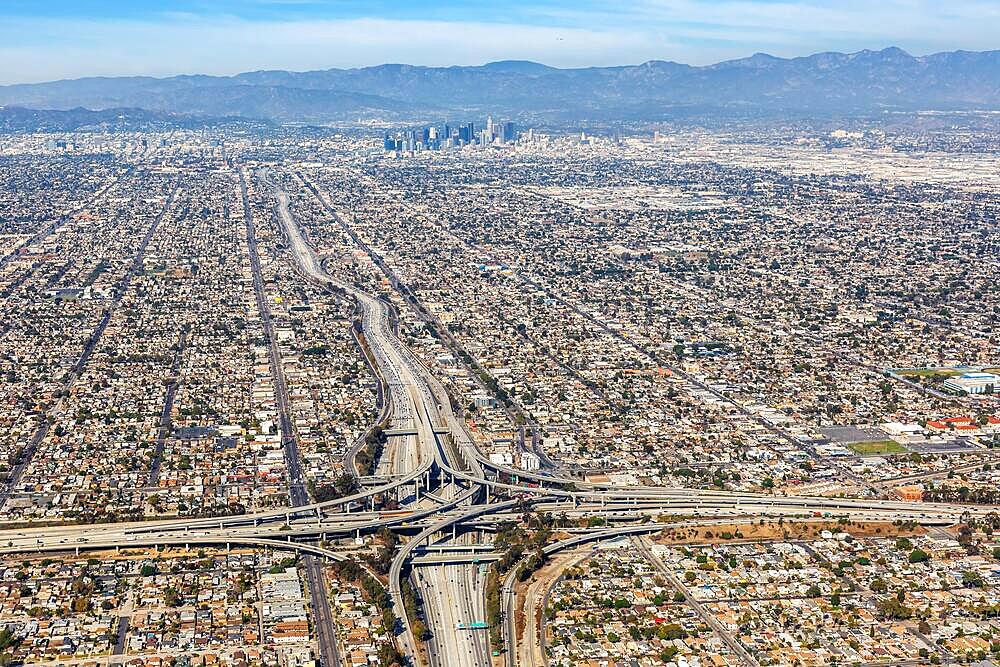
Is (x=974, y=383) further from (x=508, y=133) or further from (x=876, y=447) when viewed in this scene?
(x=508, y=133)

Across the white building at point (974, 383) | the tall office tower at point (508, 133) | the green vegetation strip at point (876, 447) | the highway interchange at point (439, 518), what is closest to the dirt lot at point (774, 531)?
the highway interchange at point (439, 518)

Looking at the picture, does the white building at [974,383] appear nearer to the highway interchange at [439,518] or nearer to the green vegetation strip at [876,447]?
the green vegetation strip at [876,447]

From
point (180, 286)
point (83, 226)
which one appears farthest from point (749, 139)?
point (180, 286)

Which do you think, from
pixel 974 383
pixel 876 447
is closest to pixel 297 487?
pixel 876 447

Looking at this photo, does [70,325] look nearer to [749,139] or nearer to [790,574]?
[790,574]

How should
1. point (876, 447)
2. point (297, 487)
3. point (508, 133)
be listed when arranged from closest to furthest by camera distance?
point (297, 487) < point (876, 447) < point (508, 133)

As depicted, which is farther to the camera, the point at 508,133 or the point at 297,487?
→ the point at 508,133

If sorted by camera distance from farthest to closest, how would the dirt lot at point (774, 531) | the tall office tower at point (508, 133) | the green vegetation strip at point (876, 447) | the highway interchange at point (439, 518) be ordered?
the tall office tower at point (508, 133) → the green vegetation strip at point (876, 447) → the dirt lot at point (774, 531) → the highway interchange at point (439, 518)

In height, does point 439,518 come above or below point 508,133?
below
